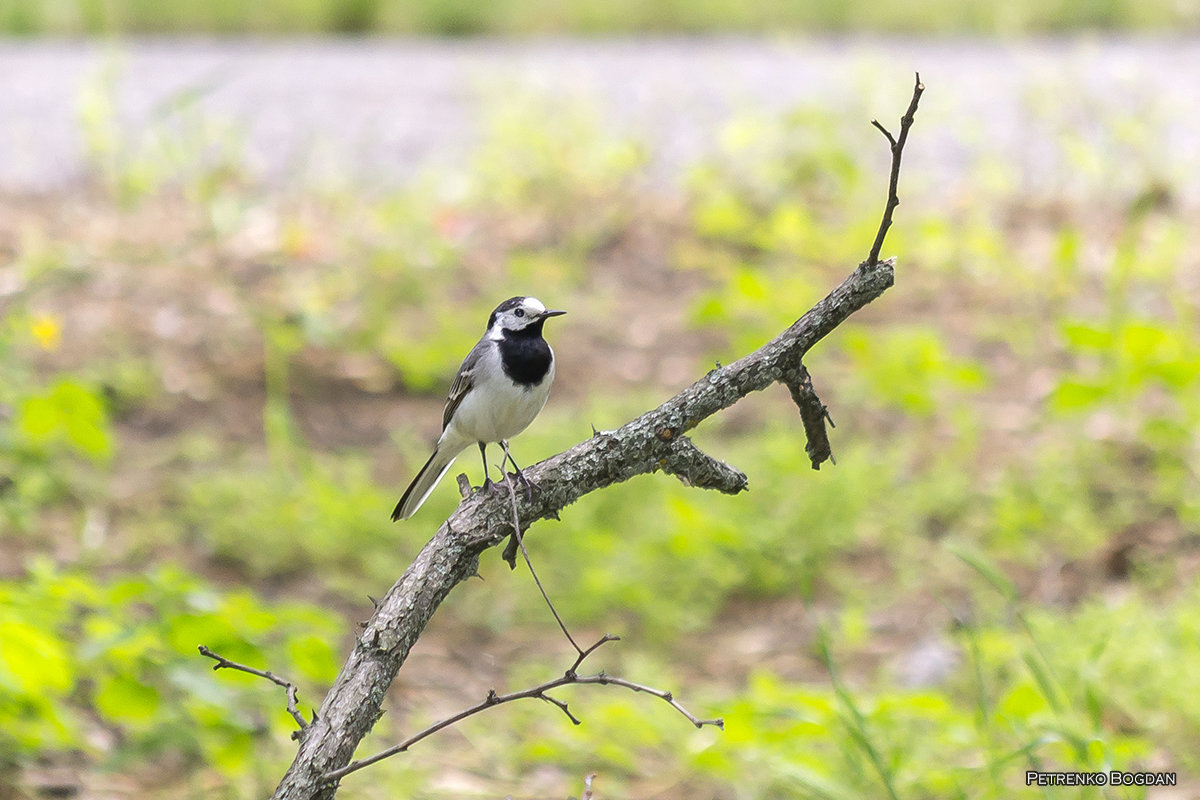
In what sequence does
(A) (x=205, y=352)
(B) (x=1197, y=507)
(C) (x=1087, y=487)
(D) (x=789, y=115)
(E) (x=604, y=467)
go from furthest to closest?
(D) (x=789, y=115)
(A) (x=205, y=352)
(C) (x=1087, y=487)
(B) (x=1197, y=507)
(E) (x=604, y=467)

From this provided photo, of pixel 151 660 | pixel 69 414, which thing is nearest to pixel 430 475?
pixel 151 660

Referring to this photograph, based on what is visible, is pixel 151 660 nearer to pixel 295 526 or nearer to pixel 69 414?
pixel 69 414

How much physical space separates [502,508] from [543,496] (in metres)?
0.07

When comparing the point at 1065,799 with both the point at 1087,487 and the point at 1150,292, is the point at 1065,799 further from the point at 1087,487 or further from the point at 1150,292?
the point at 1150,292

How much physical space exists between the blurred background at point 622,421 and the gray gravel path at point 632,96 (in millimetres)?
100

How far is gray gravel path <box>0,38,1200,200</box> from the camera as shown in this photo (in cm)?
762

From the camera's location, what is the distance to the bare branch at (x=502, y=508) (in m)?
1.72

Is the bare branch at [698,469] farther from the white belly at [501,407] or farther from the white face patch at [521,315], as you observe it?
the white face patch at [521,315]

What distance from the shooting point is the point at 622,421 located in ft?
17.3

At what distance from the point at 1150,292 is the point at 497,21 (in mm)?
14973

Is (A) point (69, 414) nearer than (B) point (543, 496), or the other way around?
(B) point (543, 496)

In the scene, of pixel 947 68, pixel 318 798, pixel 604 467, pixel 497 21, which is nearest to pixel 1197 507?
pixel 604 467

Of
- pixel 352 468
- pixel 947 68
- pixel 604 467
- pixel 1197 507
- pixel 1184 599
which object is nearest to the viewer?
pixel 604 467

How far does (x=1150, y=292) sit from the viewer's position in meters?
6.45
